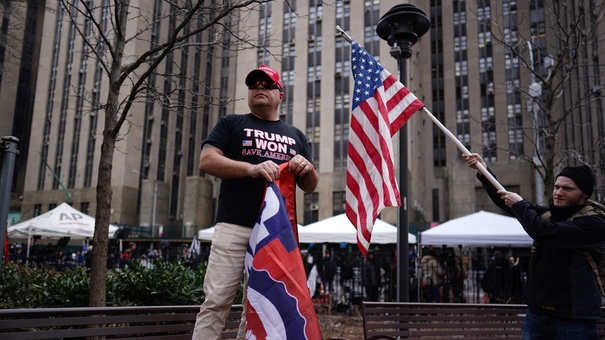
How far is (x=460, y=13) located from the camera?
60906mm

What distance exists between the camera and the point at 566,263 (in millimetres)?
3350

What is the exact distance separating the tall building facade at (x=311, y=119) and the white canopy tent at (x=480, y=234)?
1244 inches

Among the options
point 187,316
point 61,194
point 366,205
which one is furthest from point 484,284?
point 61,194

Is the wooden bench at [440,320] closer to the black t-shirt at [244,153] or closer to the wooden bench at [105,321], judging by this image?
the wooden bench at [105,321]

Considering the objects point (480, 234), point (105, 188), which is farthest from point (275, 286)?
point (480, 234)

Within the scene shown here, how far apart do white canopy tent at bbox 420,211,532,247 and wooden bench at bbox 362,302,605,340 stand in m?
9.07

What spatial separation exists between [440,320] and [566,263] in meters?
1.81

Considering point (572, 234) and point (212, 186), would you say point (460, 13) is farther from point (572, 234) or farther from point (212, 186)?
point (572, 234)

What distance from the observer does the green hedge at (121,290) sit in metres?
6.24

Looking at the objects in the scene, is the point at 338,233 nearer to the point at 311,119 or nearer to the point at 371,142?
the point at 371,142

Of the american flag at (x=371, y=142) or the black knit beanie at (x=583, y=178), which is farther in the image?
the american flag at (x=371, y=142)

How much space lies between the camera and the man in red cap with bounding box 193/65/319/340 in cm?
292

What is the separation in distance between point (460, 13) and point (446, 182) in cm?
2187

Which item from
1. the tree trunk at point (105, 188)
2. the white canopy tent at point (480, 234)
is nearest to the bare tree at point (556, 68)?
the white canopy tent at point (480, 234)
